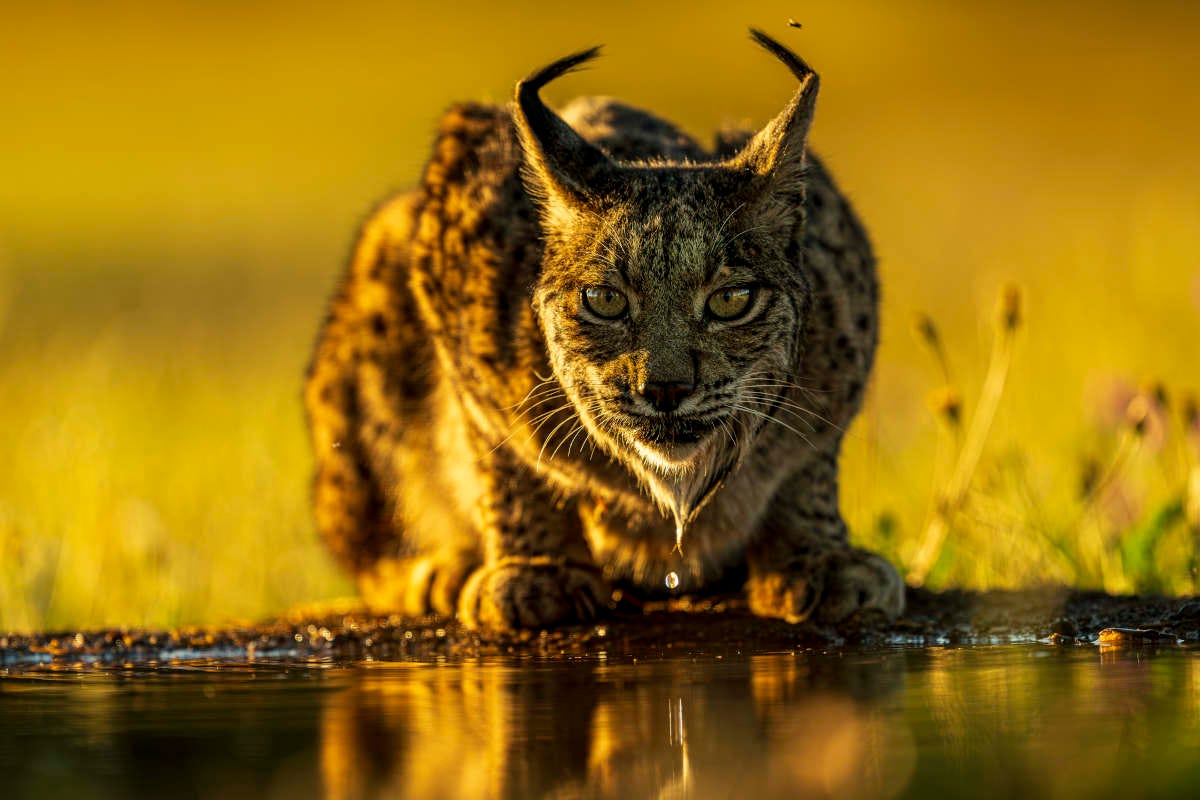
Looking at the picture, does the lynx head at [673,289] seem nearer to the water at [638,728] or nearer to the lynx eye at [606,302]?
the lynx eye at [606,302]

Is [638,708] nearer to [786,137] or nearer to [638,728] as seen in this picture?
[638,728]

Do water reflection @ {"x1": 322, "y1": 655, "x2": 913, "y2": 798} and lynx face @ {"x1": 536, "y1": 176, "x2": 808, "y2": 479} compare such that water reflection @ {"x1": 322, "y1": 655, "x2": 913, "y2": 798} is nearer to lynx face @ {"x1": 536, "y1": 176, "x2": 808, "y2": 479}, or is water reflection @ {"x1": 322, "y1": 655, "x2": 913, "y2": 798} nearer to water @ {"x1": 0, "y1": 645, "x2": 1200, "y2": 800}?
water @ {"x1": 0, "y1": 645, "x2": 1200, "y2": 800}

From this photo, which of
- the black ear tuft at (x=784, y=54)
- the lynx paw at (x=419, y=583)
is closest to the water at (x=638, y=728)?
the lynx paw at (x=419, y=583)

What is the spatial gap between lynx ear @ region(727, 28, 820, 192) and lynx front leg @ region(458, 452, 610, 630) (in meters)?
1.30

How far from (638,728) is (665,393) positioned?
51.1 inches

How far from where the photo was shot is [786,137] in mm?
5082

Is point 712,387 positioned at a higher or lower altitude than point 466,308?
lower

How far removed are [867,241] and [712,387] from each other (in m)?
1.79

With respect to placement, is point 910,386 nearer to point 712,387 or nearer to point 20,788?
point 712,387

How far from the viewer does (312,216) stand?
29.3 metres

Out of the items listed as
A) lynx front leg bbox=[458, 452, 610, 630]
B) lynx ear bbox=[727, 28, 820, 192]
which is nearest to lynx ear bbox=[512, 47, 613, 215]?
lynx ear bbox=[727, 28, 820, 192]

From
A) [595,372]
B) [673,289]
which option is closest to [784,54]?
[673,289]

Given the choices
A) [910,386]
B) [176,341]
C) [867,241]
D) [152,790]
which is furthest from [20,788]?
[176,341]

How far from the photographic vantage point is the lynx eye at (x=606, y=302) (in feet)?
16.4
